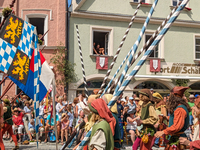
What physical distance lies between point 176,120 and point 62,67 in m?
10.8

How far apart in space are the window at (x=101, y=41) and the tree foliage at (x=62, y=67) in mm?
1684

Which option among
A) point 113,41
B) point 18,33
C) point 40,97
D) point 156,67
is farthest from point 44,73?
point 156,67

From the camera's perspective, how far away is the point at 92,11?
16.1 metres

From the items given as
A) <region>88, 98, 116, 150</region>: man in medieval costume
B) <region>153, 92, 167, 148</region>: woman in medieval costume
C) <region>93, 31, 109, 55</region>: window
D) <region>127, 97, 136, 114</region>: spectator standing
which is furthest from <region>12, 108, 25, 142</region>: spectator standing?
<region>88, 98, 116, 150</region>: man in medieval costume

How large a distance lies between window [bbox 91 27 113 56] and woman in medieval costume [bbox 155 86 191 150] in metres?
11.0

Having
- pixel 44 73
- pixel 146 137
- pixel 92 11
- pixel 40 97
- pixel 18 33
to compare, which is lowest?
pixel 146 137

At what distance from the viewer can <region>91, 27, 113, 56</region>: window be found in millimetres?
16125

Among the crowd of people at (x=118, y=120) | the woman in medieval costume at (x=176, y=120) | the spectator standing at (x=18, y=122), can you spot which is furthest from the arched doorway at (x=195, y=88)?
the woman in medieval costume at (x=176, y=120)

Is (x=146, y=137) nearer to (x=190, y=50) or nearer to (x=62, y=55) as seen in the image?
(x=62, y=55)

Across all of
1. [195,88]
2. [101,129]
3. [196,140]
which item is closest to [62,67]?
[195,88]

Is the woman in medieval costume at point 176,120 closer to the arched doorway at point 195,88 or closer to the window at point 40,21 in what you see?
the window at point 40,21

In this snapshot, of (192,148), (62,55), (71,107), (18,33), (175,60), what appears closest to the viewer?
(192,148)

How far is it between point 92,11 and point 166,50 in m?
5.06

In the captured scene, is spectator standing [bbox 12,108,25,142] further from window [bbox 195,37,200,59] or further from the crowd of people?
window [bbox 195,37,200,59]
